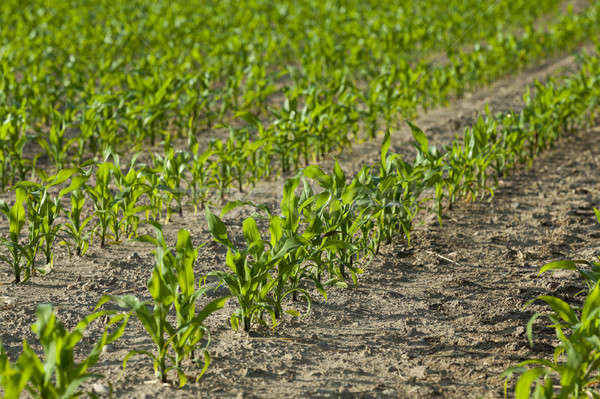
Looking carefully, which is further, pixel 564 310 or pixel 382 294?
pixel 382 294

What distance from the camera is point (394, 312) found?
3.14m

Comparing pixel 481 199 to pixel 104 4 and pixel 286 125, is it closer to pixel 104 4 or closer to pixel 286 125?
pixel 286 125

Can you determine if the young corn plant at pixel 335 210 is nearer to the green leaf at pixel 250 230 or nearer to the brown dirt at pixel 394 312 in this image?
the brown dirt at pixel 394 312

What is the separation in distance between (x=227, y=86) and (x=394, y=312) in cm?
410

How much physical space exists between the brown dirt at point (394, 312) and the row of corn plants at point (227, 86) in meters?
0.89

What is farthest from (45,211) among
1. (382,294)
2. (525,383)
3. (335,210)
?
(525,383)

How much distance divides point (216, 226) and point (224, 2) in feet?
37.2

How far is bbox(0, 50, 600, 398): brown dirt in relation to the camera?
2.54 metres

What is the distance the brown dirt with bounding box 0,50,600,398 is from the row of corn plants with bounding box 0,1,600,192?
0.89 meters

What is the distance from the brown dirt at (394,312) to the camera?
8.33 ft

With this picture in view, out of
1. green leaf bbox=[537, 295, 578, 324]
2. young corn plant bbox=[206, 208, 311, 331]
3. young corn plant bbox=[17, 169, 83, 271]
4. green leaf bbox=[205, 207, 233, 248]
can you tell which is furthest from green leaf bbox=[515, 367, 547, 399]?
young corn plant bbox=[17, 169, 83, 271]

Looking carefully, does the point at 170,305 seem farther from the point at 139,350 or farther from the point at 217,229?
the point at 217,229

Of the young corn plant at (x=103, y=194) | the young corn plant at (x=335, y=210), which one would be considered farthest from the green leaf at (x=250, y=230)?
the young corn plant at (x=103, y=194)

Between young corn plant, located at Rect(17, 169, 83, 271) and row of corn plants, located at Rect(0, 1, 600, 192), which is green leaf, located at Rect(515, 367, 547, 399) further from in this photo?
row of corn plants, located at Rect(0, 1, 600, 192)
